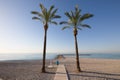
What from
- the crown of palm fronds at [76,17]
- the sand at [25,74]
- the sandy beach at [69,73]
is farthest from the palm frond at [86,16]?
the sand at [25,74]

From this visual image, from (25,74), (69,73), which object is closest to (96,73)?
(69,73)

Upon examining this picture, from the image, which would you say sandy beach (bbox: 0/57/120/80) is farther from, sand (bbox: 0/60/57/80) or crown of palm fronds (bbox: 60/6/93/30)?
crown of palm fronds (bbox: 60/6/93/30)

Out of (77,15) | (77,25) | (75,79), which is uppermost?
(77,15)

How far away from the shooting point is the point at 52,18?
20609 mm

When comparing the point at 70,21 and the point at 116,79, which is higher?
the point at 70,21

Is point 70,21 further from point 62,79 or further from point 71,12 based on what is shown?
point 62,79

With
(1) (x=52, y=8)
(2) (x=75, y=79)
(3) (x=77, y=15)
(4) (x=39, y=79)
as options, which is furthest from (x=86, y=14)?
(4) (x=39, y=79)

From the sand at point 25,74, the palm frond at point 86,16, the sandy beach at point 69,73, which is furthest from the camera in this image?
the palm frond at point 86,16

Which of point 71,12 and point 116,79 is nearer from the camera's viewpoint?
point 116,79

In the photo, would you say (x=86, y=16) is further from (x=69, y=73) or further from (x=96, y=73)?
(x=69, y=73)

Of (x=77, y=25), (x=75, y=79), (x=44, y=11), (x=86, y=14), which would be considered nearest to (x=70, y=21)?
(x=77, y=25)

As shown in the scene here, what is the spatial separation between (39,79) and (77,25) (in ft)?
32.6

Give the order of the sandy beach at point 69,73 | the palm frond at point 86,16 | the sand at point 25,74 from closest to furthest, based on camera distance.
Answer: the sand at point 25,74, the sandy beach at point 69,73, the palm frond at point 86,16

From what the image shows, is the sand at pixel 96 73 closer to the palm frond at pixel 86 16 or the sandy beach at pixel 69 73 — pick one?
the sandy beach at pixel 69 73
